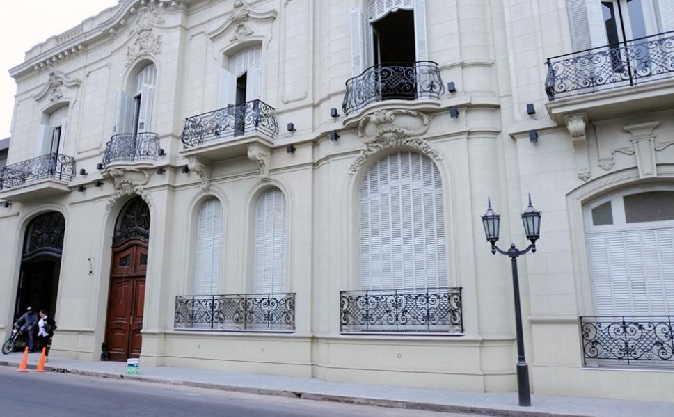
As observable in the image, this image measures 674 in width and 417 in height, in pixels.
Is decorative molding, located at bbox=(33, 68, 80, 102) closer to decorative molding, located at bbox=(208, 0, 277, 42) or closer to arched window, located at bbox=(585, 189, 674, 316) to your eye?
decorative molding, located at bbox=(208, 0, 277, 42)

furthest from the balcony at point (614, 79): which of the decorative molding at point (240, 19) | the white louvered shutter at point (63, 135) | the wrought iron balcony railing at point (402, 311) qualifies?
the white louvered shutter at point (63, 135)

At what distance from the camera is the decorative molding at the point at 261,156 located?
12367 millimetres

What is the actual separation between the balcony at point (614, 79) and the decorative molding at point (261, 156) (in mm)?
6645

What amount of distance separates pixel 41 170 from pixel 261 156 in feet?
31.5

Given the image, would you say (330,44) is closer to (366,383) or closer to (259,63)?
(259,63)

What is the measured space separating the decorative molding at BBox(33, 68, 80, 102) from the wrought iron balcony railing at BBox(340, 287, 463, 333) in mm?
13954

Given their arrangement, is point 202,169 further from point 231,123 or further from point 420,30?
point 420,30

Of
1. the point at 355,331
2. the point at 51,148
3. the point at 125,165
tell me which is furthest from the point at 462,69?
the point at 51,148

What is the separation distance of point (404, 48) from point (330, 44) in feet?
6.90

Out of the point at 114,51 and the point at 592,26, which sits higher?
the point at 114,51

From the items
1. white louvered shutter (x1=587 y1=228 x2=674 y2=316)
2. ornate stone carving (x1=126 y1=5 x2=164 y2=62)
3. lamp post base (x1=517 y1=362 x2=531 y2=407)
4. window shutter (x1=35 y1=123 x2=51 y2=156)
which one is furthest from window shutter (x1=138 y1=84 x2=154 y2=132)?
white louvered shutter (x1=587 y1=228 x2=674 y2=316)

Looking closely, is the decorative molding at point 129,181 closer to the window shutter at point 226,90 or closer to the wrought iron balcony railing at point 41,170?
the wrought iron balcony railing at point 41,170

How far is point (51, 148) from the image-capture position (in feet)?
60.8

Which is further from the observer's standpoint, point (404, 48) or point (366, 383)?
point (404, 48)
